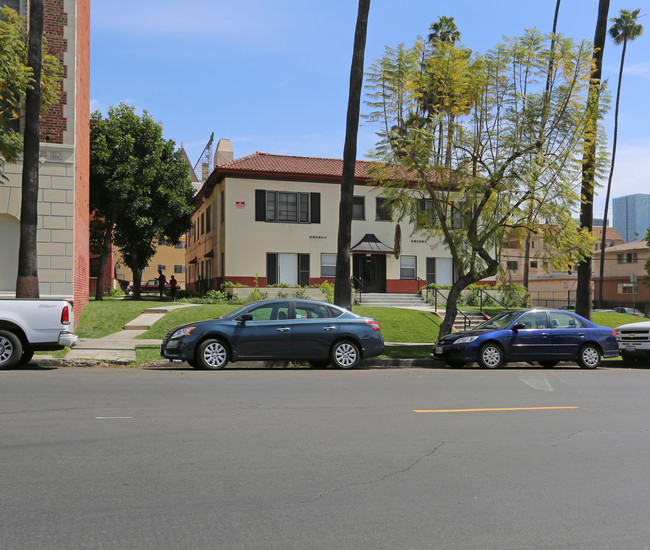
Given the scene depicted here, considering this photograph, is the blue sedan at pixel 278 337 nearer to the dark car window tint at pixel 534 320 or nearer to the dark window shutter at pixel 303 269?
the dark car window tint at pixel 534 320

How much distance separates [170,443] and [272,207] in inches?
1063

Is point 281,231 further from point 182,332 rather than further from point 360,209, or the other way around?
point 182,332

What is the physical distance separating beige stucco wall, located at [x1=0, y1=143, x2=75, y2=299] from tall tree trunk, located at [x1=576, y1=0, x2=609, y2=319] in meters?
14.5

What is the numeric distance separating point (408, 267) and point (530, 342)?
19278mm

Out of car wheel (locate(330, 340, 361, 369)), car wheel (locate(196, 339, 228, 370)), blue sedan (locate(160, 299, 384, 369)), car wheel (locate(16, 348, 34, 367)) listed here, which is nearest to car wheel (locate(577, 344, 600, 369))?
blue sedan (locate(160, 299, 384, 369))

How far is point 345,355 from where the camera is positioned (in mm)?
14852

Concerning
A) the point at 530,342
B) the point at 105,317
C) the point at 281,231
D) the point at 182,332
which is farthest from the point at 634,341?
Answer: the point at 281,231

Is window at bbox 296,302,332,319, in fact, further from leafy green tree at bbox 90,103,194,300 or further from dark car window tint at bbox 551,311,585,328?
leafy green tree at bbox 90,103,194,300

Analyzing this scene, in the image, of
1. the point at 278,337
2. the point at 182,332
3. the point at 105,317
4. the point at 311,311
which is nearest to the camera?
the point at 182,332

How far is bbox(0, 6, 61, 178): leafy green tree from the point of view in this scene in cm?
1443

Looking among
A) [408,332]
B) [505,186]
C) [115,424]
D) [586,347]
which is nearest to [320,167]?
[408,332]

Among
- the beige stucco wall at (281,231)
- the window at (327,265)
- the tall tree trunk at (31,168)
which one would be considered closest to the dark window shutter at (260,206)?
the beige stucco wall at (281,231)

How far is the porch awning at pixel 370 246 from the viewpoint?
33.8 m

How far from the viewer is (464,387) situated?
11727 mm
